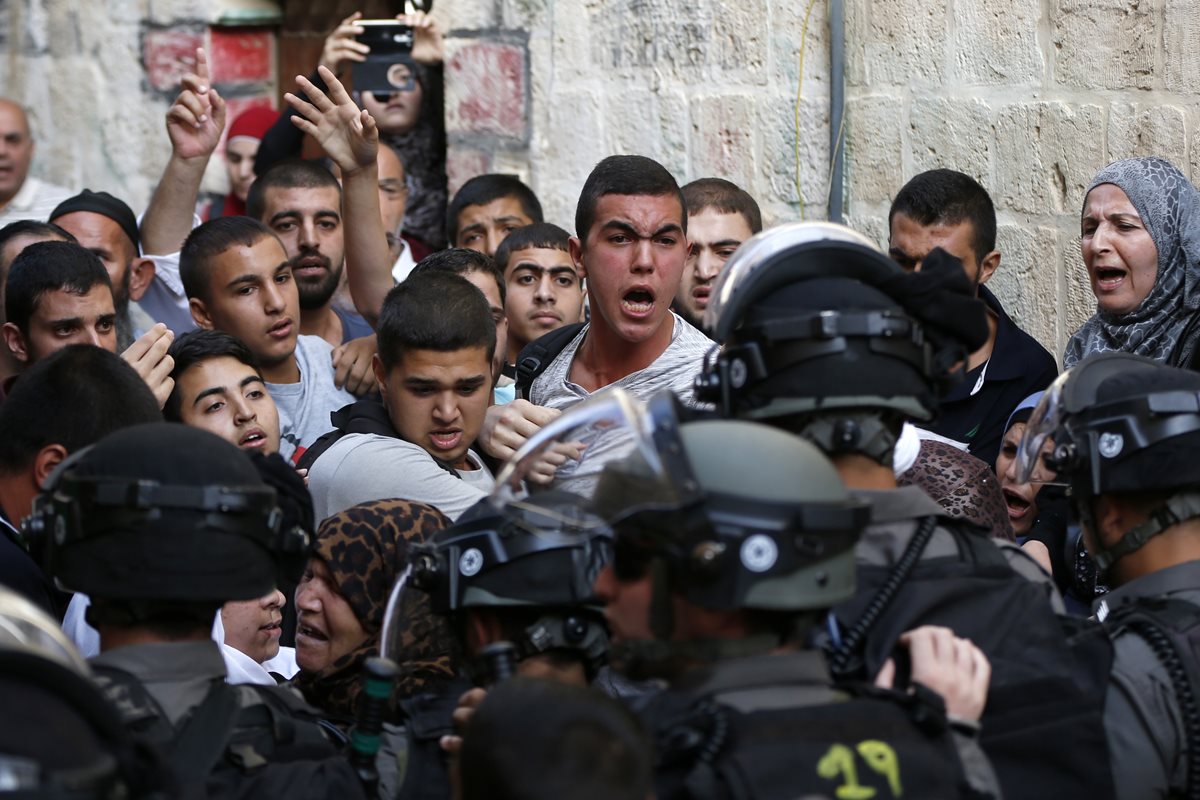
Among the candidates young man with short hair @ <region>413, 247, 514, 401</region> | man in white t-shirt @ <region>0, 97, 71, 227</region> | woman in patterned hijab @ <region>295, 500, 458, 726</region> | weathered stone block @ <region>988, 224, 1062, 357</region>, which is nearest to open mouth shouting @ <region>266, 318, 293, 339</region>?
young man with short hair @ <region>413, 247, 514, 401</region>

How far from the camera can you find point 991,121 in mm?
5555

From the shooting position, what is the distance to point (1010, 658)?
245cm

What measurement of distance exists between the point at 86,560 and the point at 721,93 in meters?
4.71

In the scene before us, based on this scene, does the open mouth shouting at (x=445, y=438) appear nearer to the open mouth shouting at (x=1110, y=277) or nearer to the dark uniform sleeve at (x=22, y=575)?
the dark uniform sleeve at (x=22, y=575)

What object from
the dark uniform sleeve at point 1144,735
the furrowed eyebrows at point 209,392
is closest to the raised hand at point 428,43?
the furrowed eyebrows at point 209,392

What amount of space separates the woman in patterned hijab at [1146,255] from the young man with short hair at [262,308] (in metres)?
2.39

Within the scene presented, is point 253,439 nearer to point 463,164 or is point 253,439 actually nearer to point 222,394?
point 222,394

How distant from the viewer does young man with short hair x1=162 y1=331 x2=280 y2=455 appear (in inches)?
174

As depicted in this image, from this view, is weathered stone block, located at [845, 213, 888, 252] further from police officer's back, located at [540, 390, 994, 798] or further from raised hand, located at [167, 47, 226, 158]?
police officer's back, located at [540, 390, 994, 798]

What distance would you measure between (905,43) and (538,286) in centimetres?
165

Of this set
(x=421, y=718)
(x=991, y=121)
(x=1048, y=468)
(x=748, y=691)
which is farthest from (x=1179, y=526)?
(x=991, y=121)

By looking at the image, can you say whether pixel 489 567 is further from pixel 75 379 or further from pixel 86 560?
pixel 75 379

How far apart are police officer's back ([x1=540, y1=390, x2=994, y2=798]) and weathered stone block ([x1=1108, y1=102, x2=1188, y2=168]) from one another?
310cm

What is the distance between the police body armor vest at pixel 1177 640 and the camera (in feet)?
8.38
